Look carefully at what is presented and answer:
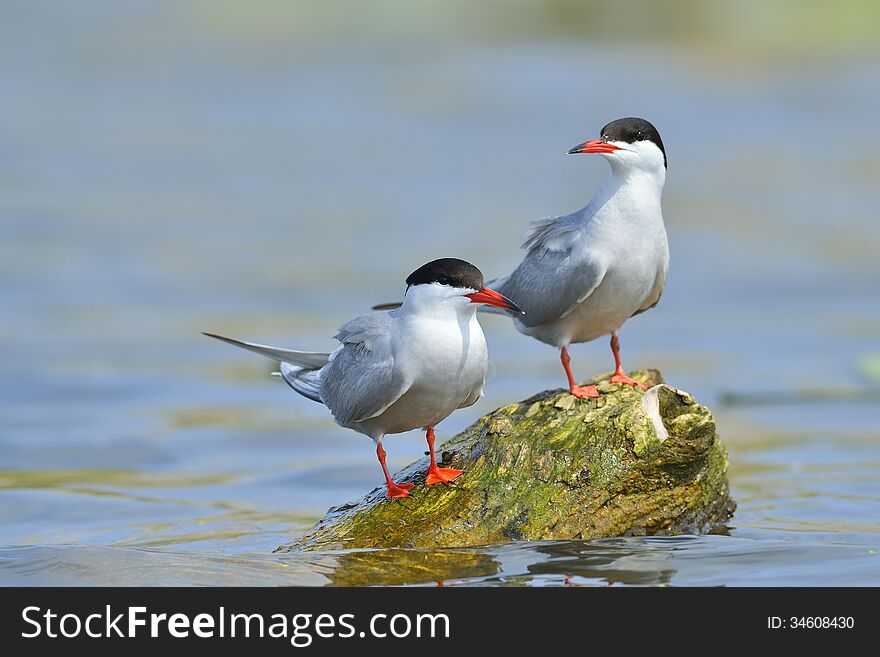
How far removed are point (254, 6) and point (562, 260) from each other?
74.4ft

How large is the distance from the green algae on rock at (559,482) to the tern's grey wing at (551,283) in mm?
568

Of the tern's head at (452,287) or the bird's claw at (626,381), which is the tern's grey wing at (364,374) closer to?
the tern's head at (452,287)

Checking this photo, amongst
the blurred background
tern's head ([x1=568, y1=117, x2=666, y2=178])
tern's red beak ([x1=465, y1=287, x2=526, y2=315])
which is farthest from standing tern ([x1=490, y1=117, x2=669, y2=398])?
the blurred background

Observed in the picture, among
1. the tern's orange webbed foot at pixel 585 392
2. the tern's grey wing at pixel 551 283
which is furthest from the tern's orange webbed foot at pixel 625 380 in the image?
the tern's grey wing at pixel 551 283

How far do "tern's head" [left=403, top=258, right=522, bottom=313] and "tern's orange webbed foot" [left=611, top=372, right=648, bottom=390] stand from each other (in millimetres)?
1010

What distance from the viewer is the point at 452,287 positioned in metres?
6.21

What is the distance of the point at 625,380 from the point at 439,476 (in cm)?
109

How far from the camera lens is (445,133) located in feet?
71.9

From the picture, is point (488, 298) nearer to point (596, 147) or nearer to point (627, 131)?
point (596, 147)

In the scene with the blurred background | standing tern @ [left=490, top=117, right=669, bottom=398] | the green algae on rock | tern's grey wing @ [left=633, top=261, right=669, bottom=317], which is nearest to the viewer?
the green algae on rock

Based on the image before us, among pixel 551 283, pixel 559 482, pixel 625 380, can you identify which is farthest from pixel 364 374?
pixel 625 380

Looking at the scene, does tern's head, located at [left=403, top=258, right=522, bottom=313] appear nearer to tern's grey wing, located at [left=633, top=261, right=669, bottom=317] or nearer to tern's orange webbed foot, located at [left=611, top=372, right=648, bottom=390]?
tern's orange webbed foot, located at [left=611, top=372, right=648, bottom=390]

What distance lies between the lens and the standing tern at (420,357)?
6227mm

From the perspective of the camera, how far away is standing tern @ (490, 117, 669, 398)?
23.2 feet
